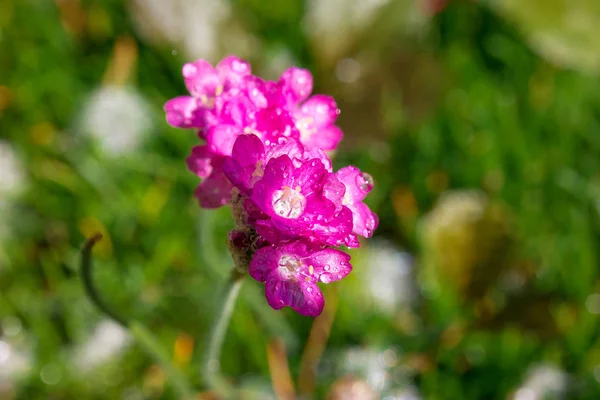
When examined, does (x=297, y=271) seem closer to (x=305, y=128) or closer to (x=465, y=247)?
(x=305, y=128)

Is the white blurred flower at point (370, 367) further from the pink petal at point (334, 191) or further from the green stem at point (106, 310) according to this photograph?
the pink petal at point (334, 191)

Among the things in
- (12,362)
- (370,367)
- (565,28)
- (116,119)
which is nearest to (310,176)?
(370,367)

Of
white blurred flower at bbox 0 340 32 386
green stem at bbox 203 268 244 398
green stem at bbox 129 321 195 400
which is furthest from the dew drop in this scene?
white blurred flower at bbox 0 340 32 386

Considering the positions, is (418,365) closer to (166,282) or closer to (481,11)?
(166,282)

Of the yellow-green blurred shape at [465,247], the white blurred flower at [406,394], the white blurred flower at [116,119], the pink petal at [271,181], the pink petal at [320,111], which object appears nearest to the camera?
the pink petal at [271,181]

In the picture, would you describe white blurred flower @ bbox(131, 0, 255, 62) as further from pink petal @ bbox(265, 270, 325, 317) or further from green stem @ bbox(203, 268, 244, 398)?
pink petal @ bbox(265, 270, 325, 317)

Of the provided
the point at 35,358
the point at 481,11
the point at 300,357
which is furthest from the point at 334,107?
the point at 481,11

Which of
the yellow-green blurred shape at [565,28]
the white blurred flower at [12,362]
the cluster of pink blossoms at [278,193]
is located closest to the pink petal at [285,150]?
the cluster of pink blossoms at [278,193]
